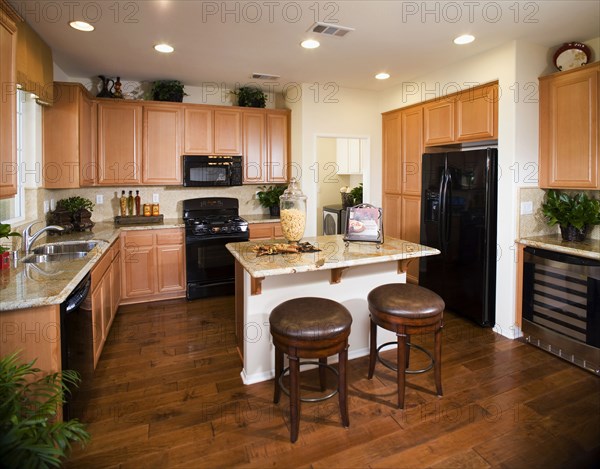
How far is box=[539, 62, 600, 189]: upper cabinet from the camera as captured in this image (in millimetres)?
2996

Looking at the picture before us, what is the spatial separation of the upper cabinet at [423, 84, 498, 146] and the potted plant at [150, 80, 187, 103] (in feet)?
9.33

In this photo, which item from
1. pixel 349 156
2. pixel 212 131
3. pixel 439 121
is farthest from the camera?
pixel 349 156

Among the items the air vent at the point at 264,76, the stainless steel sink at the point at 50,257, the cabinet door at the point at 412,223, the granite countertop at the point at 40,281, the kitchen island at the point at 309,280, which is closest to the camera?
the granite countertop at the point at 40,281

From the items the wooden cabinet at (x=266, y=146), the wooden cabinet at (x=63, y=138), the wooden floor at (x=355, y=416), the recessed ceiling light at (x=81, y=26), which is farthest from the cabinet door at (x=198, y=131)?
the wooden floor at (x=355, y=416)

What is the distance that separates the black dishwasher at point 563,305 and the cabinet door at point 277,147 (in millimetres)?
2992

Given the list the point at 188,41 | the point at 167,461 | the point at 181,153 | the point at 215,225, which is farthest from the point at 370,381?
the point at 181,153

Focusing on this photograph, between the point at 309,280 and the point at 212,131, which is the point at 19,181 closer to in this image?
the point at 212,131

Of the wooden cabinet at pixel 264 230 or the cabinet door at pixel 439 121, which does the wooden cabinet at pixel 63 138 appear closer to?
the wooden cabinet at pixel 264 230

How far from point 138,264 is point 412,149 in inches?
134

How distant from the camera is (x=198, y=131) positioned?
466 cm

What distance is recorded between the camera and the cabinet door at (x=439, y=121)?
13.1 ft

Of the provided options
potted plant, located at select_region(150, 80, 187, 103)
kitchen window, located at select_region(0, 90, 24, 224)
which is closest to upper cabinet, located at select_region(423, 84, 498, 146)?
potted plant, located at select_region(150, 80, 187, 103)

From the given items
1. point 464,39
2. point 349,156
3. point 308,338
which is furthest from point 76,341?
point 349,156

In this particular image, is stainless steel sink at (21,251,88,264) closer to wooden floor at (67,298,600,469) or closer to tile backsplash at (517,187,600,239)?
wooden floor at (67,298,600,469)
